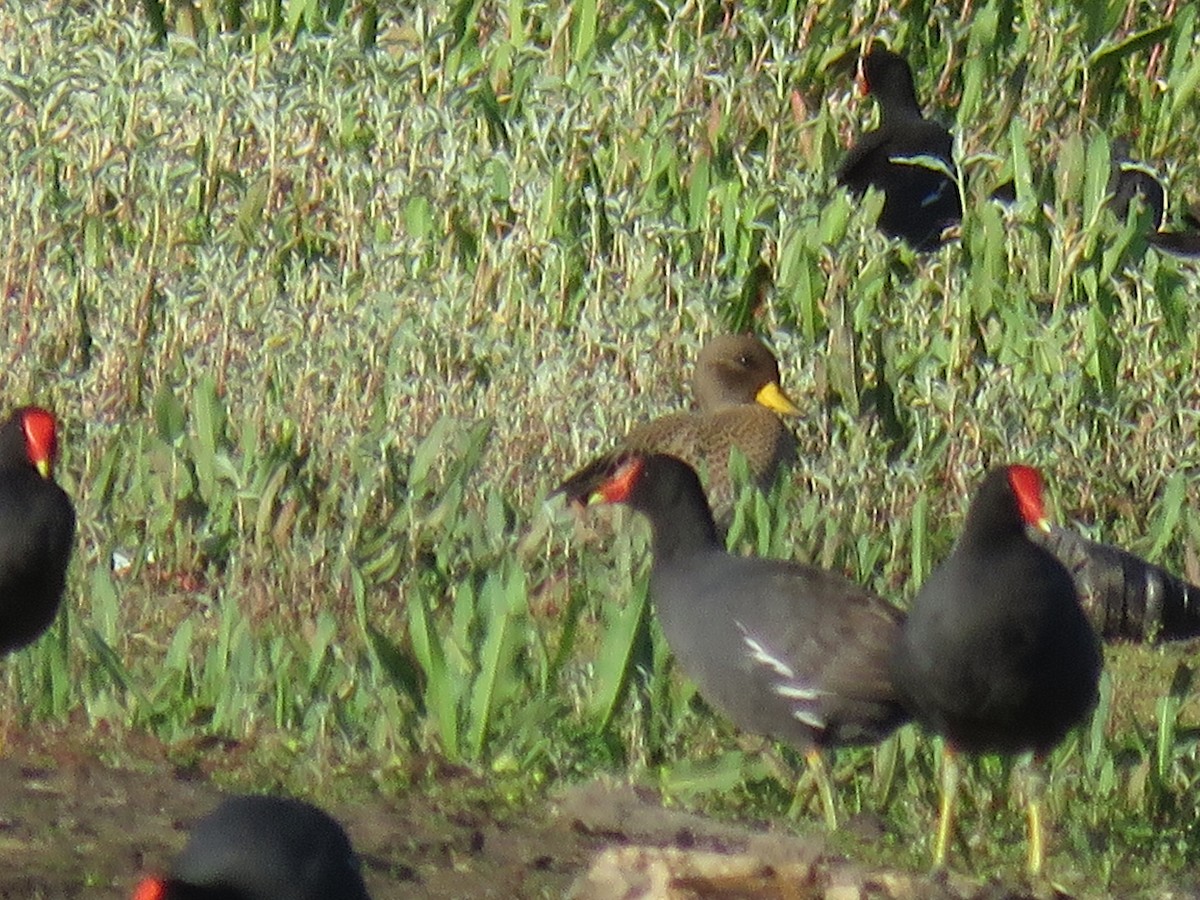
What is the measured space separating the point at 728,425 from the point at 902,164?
2.69 metres

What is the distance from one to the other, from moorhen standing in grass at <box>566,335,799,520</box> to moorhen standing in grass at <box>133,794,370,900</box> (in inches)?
204

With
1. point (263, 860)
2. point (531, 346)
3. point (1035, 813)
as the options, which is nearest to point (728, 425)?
point (531, 346)

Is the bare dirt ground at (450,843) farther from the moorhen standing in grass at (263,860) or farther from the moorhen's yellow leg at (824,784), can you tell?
the moorhen standing in grass at (263,860)

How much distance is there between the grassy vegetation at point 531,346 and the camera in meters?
6.02

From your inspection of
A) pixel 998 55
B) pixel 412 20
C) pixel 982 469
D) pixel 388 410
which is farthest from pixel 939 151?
pixel 388 410

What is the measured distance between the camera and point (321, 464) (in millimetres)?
7613

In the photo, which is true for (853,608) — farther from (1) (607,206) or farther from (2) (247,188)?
(2) (247,188)

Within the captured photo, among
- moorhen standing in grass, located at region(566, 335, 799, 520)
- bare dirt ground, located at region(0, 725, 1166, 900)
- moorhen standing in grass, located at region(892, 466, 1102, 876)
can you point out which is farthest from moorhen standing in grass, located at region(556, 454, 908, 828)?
moorhen standing in grass, located at region(566, 335, 799, 520)

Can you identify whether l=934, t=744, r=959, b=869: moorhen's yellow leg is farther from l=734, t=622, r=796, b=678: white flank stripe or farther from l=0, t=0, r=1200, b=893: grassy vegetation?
l=734, t=622, r=796, b=678: white flank stripe

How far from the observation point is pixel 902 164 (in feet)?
34.7

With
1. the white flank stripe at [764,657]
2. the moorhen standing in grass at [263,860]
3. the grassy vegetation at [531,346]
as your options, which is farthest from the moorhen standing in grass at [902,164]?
the moorhen standing in grass at [263,860]

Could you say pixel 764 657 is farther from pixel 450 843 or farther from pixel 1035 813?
pixel 450 843

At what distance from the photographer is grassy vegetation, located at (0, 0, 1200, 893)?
6020 mm

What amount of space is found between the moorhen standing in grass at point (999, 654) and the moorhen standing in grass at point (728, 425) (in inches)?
83.0
